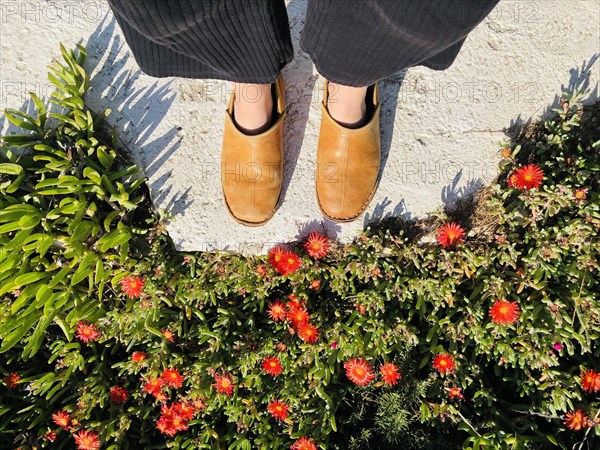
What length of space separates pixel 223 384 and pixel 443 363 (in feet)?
2.70

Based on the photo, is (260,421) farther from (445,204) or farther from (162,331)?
(445,204)

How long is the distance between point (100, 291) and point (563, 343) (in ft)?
5.93

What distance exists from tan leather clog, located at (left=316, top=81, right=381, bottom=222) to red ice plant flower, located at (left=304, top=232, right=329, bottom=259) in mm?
101

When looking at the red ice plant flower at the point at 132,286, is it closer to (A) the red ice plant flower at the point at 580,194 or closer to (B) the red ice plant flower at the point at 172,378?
(B) the red ice plant flower at the point at 172,378

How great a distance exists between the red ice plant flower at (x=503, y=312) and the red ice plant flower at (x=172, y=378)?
121 cm

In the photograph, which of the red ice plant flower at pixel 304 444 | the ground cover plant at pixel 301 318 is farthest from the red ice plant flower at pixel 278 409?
the red ice plant flower at pixel 304 444

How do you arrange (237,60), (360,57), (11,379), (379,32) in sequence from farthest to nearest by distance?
(11,379) < (237,60) < (360,57) < (379,32)

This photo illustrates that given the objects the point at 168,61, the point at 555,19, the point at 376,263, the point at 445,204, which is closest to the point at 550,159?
the point at 445,204

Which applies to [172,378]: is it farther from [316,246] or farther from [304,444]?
[316,246]

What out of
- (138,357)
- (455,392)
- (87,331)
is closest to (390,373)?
(455,392)

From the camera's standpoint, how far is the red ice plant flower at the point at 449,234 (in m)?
1.97

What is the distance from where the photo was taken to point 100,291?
1914mm

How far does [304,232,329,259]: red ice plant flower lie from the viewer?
2010 mm

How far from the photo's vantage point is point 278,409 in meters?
1.84
